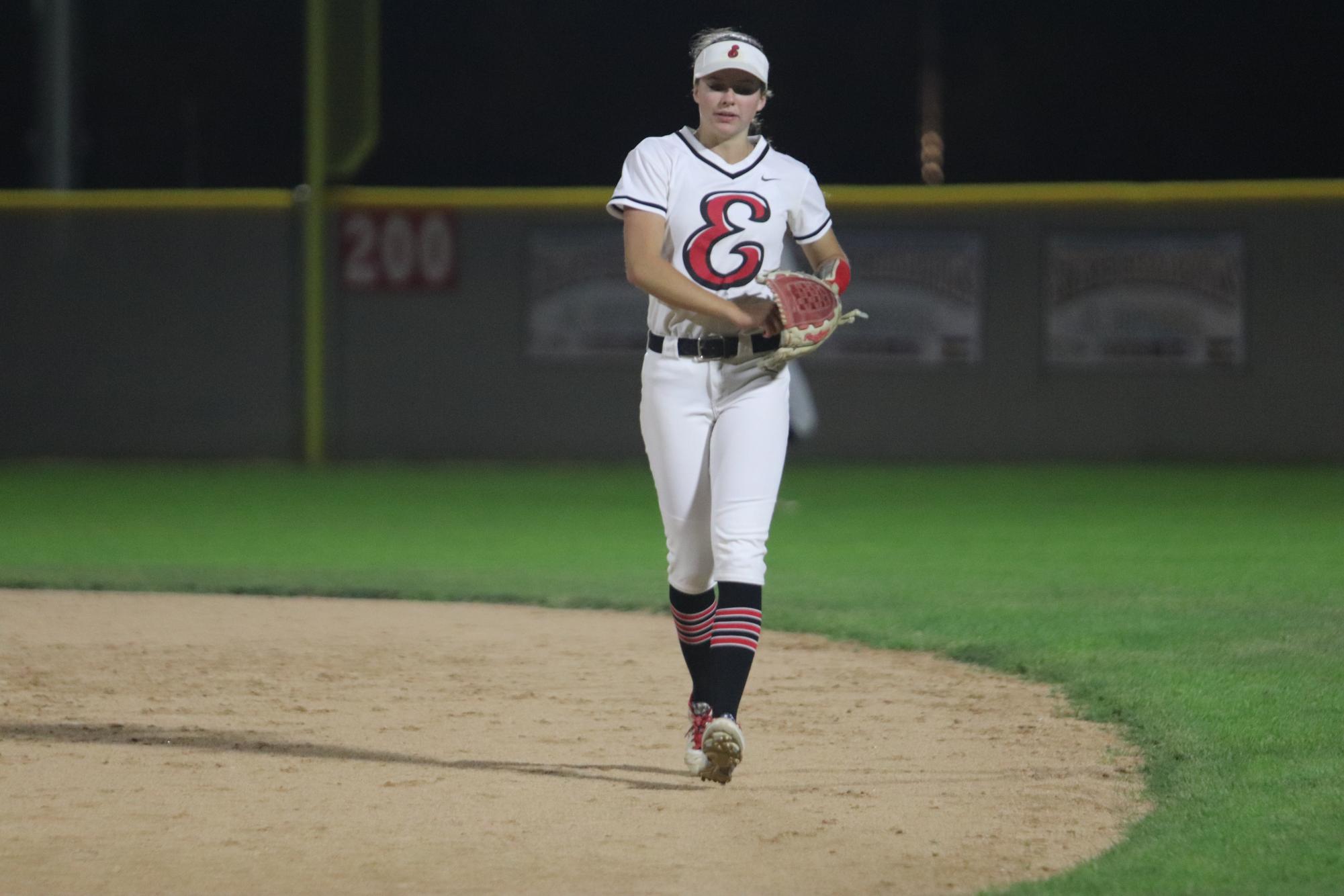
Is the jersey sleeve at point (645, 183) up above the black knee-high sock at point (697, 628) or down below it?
above

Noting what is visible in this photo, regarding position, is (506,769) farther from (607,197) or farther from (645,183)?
(607,197)

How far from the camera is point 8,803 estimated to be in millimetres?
4371

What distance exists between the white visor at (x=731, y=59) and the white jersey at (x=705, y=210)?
0.61 feet

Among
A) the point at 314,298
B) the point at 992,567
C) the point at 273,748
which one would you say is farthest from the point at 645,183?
the point at 314,298

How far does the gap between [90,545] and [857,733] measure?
249 inches

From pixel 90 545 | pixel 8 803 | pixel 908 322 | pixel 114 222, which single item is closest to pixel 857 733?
pixel 8 803

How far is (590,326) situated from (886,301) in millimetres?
2688

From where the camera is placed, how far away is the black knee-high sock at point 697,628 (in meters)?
4.79

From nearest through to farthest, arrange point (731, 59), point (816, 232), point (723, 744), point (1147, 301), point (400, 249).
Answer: point (723, 744) → point (731, 59) → point (816, 232) → point (1147, 301) → point (400, 249)

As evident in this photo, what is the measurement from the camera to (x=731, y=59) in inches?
178

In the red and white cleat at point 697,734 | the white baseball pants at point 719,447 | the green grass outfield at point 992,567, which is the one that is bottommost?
the green grass outfield at point 992,567

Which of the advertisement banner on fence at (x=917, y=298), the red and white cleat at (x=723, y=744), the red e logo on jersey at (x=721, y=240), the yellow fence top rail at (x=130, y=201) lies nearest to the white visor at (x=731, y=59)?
the red e logo on jersey at (x=721, y=240)

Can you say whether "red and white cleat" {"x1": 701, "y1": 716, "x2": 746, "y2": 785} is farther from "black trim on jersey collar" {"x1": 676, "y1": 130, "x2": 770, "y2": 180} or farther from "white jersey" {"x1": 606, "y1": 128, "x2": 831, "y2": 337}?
"black trim on jersey collar" {"x1": 676, "y1": 130, "x2": 770, "y2": 180}

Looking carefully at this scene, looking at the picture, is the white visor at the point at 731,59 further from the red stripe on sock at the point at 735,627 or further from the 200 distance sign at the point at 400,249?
the 200 distance sign at the point at 400,249
